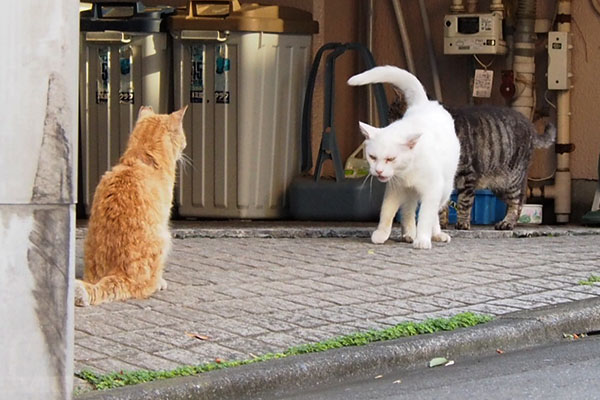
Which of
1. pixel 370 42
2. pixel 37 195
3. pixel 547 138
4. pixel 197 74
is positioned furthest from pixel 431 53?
pixel 37 195

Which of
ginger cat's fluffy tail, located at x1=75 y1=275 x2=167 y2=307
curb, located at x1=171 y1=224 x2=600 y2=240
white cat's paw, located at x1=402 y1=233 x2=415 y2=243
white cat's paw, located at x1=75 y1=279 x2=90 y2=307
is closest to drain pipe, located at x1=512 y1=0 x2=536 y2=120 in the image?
curb, located at x1=171 y1=224 x2=600 y2=240

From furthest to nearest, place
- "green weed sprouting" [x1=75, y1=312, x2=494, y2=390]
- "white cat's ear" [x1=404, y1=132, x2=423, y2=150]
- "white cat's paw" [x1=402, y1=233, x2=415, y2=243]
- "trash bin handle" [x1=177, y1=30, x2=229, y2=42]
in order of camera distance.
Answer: "trash bin handle" [x1=177, y1=30, x2=229, y2=42] → "white cat's paw" [x1=402, y1=233, x2=415, y2=243] → "white cat's ear" [x1=404, y1=132, x2=423, y2=150] → "green weed sprouting" [x1=75, y1=312, x2=494, y2=390]

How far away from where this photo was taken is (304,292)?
623 centimetres

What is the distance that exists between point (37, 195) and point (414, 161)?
13.8ft

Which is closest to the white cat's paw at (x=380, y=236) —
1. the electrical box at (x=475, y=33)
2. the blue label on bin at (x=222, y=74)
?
the blue label on bin at (x=222, y=74)

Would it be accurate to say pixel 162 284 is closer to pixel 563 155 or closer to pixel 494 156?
pixel 494 156

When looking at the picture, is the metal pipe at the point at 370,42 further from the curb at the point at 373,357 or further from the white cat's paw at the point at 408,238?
the curb at the point at 373,357

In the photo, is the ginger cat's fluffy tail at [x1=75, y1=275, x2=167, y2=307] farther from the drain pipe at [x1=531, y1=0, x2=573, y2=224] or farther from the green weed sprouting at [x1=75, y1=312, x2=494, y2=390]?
the drain pipe at [x1=531, y1=0, x2=573, y2=224]

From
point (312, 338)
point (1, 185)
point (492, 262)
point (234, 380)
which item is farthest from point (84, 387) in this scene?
point (492, 262)

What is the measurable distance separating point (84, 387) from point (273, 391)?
0.77m

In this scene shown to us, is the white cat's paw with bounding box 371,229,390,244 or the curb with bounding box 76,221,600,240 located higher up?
the white cat's paw with bounding box 371,229,390,244

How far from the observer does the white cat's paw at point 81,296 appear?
5.59 meters

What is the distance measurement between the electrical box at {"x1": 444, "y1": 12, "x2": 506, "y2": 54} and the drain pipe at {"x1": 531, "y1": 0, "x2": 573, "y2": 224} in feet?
1.67

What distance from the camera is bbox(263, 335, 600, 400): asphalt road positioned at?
15.1 feet
